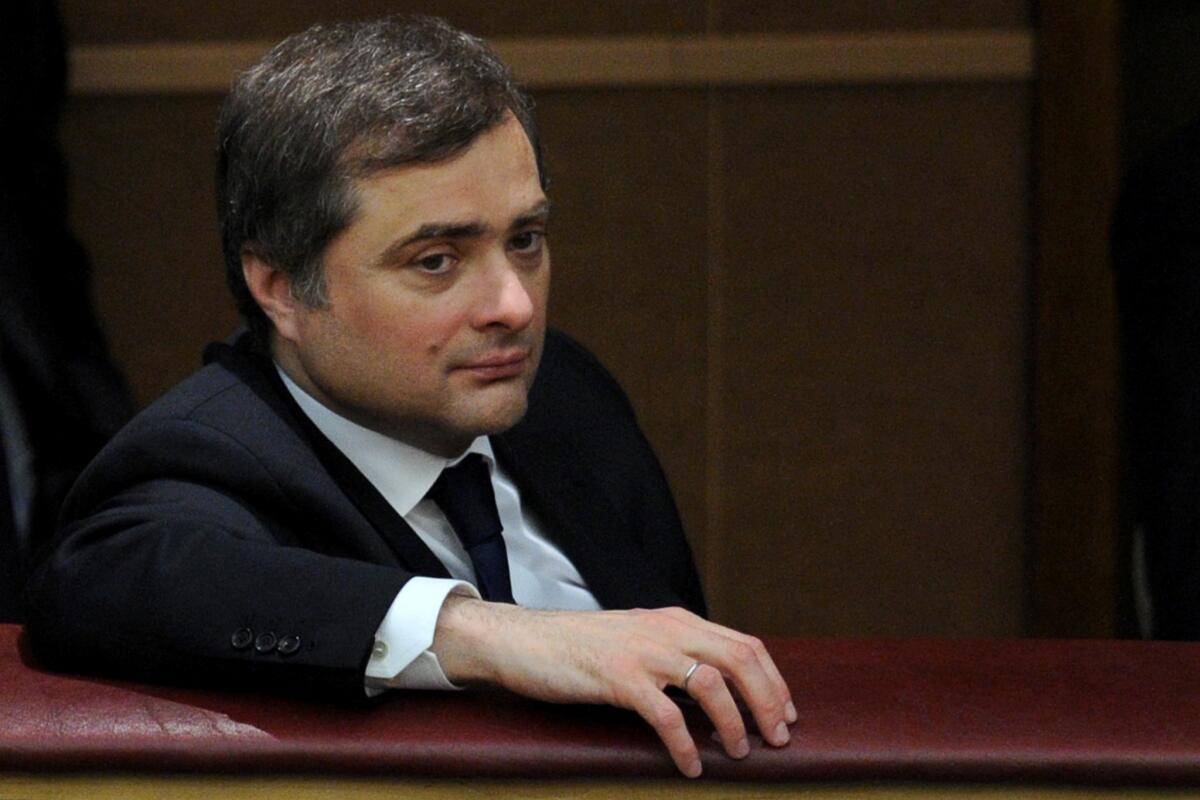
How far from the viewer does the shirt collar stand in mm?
1796

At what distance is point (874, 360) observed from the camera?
133 inches

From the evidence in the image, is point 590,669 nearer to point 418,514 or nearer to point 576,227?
point 418,514

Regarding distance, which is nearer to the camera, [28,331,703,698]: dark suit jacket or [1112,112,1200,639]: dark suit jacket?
[28,331,703,698]: dark suit jacket

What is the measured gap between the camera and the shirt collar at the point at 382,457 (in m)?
1.80

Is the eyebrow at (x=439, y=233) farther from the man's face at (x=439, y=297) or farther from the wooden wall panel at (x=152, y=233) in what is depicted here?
the wooden wall panel at (x=152, y=233)

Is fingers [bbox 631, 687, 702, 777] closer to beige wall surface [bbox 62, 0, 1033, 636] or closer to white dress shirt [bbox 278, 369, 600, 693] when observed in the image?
white dress shirt [bbox 278, 369, 600, 693]

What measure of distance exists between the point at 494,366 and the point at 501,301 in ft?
0.19

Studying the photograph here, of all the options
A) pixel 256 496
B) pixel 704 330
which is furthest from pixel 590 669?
pixel 704 330

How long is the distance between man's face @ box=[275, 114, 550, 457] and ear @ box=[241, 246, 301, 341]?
2 centimetres

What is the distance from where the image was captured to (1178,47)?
127 inches

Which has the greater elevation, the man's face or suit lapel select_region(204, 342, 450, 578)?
the man's face

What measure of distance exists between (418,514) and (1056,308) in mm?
1709

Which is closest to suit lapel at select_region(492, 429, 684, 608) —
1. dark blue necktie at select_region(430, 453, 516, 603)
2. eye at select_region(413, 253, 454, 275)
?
dark blue necktie at select_region(430, 453, 516, 603)

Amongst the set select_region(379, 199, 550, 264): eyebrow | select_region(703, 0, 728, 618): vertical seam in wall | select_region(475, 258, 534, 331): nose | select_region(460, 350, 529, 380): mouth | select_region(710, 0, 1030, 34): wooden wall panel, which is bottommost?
select_region(703, 0, 728, 618): vertical seam in wall
